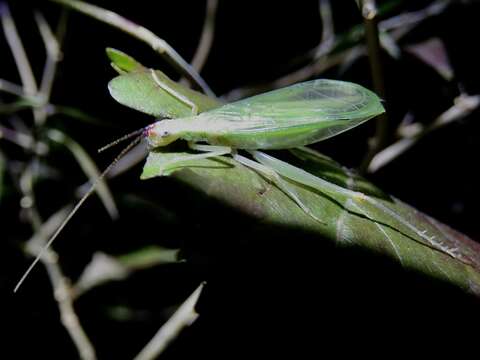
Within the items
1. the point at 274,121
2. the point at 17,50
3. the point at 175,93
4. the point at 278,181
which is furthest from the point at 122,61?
the point at 17,50

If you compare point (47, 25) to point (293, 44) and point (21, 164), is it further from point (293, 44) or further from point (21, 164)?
point (293, 44)

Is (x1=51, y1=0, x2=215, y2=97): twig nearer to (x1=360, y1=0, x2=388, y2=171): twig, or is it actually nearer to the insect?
the insect

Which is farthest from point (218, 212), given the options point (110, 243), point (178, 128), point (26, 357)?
point (26, 357)

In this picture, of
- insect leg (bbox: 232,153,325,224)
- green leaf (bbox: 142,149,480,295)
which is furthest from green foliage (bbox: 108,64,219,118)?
insect leg (bbox: 232,153,325,224)

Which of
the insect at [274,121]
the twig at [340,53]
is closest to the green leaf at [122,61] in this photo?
the insect at [274,121]

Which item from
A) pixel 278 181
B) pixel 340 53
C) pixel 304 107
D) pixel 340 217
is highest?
pixel 340 53

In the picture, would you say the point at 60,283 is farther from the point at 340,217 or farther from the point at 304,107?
the point at 340,217

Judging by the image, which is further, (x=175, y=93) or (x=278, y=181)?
(x=175, y=93)
